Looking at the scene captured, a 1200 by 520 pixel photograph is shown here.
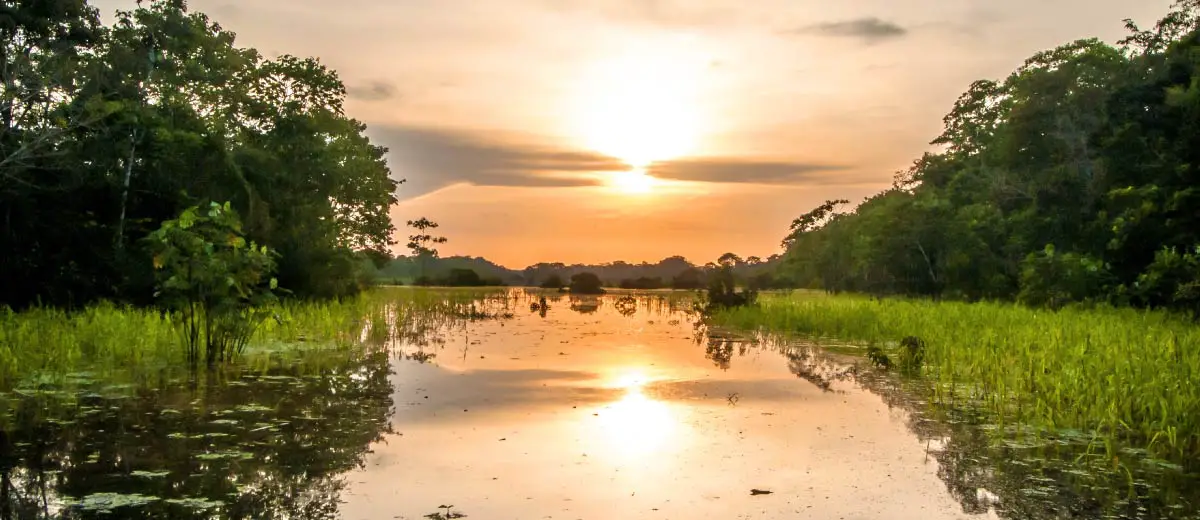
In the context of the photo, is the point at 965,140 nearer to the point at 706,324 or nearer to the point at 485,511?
the point at 706,324

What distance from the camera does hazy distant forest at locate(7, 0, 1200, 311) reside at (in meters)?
20.6

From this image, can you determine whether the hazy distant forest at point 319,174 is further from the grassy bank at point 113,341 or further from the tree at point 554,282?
the tree at point 554,282

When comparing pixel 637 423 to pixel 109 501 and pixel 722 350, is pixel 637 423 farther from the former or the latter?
pixel 722 350

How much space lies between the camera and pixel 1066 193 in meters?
32.0

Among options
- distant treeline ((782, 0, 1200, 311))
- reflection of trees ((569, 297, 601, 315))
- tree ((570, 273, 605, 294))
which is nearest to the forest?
reflection of trees ((569, 297, 601, 315))

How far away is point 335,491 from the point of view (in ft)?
20.6

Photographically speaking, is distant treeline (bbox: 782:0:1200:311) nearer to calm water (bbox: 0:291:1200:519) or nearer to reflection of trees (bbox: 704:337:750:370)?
reflection of trees (bbox: 704:337:750:370)

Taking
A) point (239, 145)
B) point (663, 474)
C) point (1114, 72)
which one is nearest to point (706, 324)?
point (239, 145)

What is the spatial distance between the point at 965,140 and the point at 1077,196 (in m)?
20.2

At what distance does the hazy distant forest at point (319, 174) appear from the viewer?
67.7 ft

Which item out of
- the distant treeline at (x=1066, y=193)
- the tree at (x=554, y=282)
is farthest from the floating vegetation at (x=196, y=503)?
the tree at (x=554, y=282)

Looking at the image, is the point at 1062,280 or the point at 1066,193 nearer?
the point at 1062,280

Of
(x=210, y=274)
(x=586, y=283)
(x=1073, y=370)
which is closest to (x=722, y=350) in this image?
(x=1073, y=370)

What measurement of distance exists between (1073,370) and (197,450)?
33.9 feet
